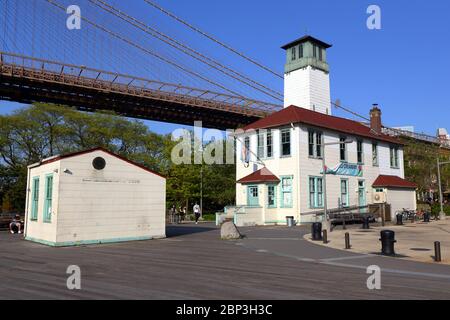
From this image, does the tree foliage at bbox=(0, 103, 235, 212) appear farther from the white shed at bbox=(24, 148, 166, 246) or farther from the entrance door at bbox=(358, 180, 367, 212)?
the white shed at bbox=(24, 148, 166, 246)

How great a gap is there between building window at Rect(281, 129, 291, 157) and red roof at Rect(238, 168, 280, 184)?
1.91m

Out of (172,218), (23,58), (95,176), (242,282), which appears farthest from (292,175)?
(23,58)

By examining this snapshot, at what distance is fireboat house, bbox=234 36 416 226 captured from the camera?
3231 cm

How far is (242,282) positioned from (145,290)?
2208mm

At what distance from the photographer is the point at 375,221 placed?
36.2m

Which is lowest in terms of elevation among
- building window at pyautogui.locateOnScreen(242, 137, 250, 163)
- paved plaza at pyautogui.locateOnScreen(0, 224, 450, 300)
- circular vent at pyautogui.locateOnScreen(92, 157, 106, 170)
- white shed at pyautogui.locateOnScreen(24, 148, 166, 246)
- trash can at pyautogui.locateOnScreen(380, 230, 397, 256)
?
paved plaza at pyautogui.locateOnScreen(0, 224, 450, 300)

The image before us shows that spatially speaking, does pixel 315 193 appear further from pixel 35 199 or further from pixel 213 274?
pixel 213 274

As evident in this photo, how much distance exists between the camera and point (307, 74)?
147 feet

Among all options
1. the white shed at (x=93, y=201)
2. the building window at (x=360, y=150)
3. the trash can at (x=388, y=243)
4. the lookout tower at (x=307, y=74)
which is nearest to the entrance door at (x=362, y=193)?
the building window at (x=360, y=150)

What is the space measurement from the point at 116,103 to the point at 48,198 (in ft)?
138

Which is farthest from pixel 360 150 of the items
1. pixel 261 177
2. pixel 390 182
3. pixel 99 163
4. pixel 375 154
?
pixel 99 163

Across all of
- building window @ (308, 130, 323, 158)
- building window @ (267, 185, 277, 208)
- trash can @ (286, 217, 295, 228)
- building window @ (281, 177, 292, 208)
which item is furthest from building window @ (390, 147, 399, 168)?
trash can @ (286, 217, 295, 228)

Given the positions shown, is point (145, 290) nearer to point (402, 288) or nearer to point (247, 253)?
point (402, 288)

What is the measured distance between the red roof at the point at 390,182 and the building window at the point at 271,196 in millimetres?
11732
